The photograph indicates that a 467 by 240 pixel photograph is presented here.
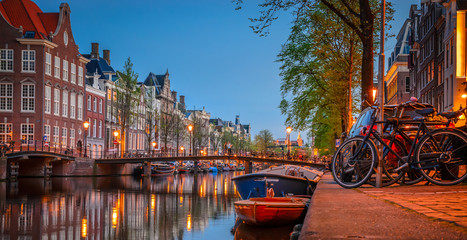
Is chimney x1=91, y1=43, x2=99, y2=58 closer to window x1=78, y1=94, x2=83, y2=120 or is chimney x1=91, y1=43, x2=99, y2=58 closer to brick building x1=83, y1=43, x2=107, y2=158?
brick building x1=83, y1=43, x2=107, y2=158

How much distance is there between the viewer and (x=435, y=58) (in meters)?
43.2

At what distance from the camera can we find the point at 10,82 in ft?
164

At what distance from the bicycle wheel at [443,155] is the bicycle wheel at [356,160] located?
2.80ft

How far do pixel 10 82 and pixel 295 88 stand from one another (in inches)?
1107

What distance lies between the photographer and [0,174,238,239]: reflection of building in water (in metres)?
15.3

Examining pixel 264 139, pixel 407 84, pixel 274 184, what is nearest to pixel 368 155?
pixel 274 184

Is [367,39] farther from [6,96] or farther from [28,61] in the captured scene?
[6,96]

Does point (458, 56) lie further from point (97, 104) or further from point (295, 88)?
point (97, 104)

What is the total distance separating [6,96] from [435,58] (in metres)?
39.6

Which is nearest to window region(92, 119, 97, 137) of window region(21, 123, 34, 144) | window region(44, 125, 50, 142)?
window region(44, 125, 50, 142)

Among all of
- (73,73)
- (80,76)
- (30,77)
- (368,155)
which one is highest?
(73,73)

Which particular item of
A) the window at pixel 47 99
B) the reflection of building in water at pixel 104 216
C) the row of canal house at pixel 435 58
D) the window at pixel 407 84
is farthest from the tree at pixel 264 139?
the reflection of building in water at pixel 104 216

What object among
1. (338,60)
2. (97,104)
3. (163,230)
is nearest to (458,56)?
(338,60)

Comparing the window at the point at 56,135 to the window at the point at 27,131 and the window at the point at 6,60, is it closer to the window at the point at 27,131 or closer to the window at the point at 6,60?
the window at the point at 27,131
